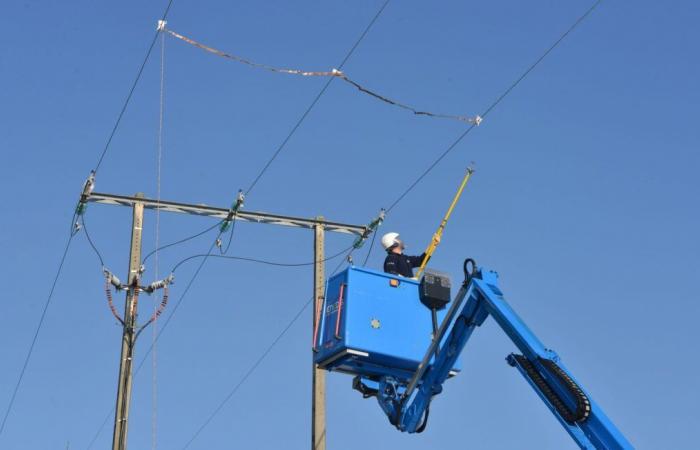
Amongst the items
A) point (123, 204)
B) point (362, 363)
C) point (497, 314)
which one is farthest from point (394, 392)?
point (123, 204)

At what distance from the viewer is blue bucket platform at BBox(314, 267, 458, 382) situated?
12.3 metres

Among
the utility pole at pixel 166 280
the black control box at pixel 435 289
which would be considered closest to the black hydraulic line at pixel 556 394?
the black control box at pixel 435 289

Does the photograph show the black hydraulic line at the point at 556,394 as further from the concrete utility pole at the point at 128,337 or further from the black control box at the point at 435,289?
the concrete utility pole at the point at 128,337

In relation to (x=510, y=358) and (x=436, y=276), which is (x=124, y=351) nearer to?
(x=436, y=276)

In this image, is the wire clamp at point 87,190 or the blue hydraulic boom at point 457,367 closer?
the blue hydraulic boom at point 457,367

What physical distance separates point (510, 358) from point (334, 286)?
3.00 meters

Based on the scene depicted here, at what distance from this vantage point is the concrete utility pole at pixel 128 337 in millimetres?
17359

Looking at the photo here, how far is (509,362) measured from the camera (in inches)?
413

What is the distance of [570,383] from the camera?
9719 mm

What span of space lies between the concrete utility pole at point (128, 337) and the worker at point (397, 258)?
241 inches

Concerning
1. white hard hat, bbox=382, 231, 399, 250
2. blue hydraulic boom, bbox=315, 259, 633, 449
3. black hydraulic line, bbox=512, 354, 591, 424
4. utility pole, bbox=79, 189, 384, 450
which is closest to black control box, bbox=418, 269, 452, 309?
blue hydraulic boom, bbox=315, 259, 633, 449

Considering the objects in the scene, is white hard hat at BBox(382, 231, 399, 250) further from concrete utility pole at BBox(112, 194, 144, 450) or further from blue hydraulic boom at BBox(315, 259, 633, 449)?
concrete utility pole at BBox(112, 194, 144, 450)

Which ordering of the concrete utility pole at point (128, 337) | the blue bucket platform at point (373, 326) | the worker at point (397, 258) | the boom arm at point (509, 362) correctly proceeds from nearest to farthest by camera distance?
the boom arm at point (509, 362)
the blue bucket platform at point (373, 326)
the worker at point (397, 258)
the concrete utility pole at point (128, 337)

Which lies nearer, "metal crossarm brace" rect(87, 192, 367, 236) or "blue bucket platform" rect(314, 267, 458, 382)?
"blue bucket platform" rect(314, 267, 458, 382)
